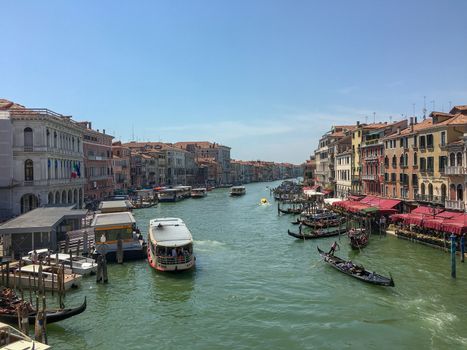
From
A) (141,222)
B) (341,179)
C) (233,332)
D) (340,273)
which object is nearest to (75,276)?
(233,332)

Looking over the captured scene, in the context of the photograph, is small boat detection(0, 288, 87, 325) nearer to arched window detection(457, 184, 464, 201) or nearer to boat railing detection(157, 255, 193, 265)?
boat railing detection(157, 255, 193, 265)

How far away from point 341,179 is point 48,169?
33715 millimetres

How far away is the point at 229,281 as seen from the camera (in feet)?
67.6

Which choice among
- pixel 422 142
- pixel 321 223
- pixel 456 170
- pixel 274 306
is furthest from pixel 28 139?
pixel 456 170

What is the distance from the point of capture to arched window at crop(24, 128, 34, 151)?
3366 centimetres

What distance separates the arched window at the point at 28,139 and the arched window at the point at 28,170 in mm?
1033

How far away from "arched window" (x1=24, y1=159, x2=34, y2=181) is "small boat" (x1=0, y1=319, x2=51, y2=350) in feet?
81.6

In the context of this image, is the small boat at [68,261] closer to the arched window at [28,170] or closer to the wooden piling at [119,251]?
the wooden piling at [119,251]

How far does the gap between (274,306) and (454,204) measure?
16793 millimetres

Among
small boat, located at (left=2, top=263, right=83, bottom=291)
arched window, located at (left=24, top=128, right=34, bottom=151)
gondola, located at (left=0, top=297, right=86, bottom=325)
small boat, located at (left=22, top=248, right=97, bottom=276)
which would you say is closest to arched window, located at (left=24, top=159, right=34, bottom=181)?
arched window, located at (left=24, top=128, right=34, bottom=151)

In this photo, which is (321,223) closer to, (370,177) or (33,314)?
(370,177)

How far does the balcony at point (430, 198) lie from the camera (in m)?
30.0

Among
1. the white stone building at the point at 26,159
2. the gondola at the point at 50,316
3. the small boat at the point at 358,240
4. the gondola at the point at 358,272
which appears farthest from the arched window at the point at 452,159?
the white stone building at the point at 26,159

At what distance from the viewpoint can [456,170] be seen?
27781 mm
